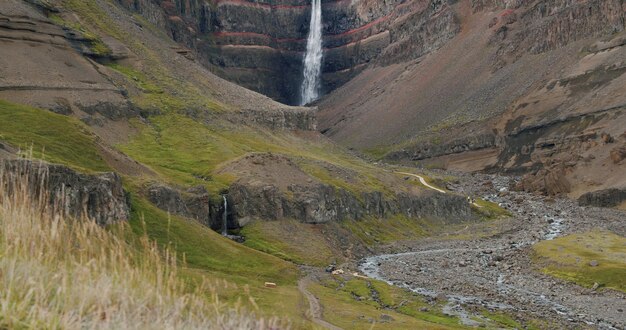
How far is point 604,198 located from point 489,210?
21948 mm

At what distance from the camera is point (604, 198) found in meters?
125

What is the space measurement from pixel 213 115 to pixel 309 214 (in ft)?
194

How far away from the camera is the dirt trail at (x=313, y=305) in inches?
1405

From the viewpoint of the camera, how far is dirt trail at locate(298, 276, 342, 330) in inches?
1405

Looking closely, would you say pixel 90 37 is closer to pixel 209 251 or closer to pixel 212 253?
pixel 209 251

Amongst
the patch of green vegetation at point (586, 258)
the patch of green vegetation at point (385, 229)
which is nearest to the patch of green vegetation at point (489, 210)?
the patch of green vegetation at point (385, 229)

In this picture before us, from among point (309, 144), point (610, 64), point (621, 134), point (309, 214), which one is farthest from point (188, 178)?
point (610, 64)

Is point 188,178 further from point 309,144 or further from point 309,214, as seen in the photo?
point 309,144

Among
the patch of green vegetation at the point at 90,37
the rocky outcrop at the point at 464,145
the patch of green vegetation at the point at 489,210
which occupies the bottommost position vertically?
the patch of green vegetation at the point at 489,210

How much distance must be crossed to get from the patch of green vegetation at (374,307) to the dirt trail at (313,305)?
21.7 inches

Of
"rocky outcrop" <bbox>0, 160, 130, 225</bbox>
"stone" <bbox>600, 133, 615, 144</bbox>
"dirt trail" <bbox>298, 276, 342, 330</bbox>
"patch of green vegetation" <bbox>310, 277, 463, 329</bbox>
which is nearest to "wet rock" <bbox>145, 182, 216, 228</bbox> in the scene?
"rocky outcrop" <bbox>0, 160, 130, 225</bbox>

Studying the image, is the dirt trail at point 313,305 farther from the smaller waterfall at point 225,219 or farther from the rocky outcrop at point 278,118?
the rocky outcrop at point 278,118

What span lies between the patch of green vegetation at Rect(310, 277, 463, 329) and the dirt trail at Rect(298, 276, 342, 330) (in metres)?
0.55

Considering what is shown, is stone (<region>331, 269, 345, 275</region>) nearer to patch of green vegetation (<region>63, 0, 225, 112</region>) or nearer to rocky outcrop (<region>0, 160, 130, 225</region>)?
rocky outcrop (<region>0, 160, 130, 225</region>)
